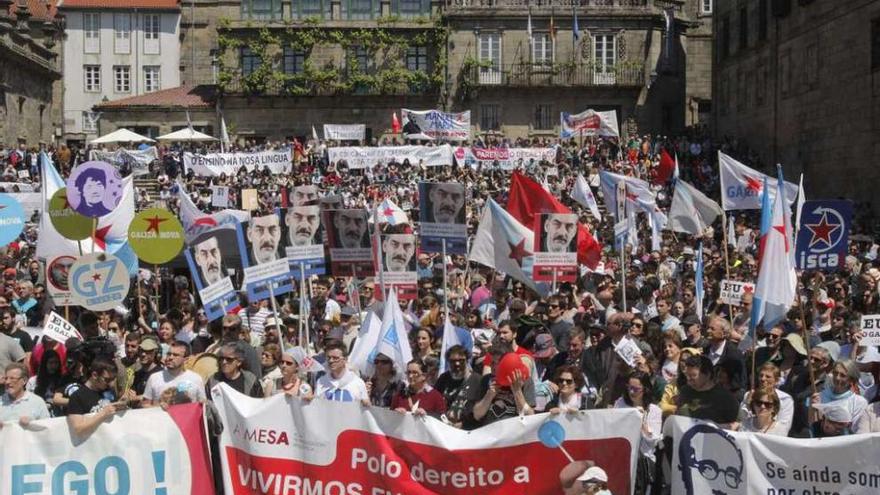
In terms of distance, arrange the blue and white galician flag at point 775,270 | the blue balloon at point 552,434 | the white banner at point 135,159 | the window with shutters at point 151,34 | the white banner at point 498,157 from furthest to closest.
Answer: the window with shutters at point 151,34
the white banner at point 135,159
the white banner at point 498,157
the blue and white galician flag at point 775,270
the blue balloon at point 552,434

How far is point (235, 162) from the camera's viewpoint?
1462 inches

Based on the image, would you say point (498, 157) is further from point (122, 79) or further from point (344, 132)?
point (122, 79)

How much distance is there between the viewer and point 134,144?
164 feet

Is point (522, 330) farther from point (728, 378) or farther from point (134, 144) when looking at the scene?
point (134, 144)

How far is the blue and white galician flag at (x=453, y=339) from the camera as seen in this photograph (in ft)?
38.9

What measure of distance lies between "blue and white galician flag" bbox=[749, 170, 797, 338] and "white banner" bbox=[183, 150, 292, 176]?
1020 inches

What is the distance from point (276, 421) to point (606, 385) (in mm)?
2641

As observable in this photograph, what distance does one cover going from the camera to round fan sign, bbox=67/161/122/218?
1526 cm

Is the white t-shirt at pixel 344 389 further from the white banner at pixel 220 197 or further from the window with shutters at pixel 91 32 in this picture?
the window with shutters at pixel 91 32

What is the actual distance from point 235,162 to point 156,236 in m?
22.5

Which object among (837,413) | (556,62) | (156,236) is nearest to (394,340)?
(837,413)

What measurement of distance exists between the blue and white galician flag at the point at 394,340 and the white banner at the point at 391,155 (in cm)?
2885

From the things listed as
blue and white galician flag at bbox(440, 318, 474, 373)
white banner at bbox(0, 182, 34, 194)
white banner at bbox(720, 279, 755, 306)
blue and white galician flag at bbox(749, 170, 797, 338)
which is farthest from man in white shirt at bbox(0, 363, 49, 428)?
white banner at bbox(0, 182, 34, 194)

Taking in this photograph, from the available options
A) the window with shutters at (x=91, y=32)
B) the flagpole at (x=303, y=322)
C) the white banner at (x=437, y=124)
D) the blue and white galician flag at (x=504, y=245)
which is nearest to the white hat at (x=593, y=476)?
the flagpole at (x=303, y=322)
